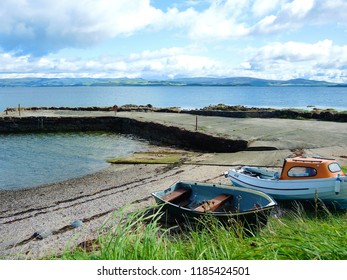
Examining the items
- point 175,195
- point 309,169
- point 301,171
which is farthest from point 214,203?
point 309,169

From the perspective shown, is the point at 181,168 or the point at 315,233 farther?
the point at 181,168

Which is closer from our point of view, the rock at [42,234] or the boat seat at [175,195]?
the rock at [42,234]

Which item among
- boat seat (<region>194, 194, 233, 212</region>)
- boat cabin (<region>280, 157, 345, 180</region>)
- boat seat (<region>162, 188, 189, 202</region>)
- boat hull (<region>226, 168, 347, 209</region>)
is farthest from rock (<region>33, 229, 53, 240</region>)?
boat cabin (<region>280, 157, 345, 180</region>)

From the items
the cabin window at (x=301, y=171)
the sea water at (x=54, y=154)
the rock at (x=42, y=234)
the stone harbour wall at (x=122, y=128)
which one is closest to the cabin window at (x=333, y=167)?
the cabin window at (x=301, y=171)

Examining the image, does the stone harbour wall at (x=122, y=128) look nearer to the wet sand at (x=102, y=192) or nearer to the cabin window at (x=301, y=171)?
the wet sand at (x=102, y=192)

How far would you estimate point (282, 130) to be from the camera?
1340 inches

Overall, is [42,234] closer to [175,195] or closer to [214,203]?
[175,195]

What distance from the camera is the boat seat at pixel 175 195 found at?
1336cm

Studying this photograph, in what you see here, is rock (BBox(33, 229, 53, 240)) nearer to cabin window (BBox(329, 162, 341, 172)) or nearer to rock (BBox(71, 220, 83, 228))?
rock (BBox(71, 220, 83, 228))

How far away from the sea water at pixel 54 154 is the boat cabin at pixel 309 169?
1298 cm

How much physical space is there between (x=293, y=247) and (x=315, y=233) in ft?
2.24

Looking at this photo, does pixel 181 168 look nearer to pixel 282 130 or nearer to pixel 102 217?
pixel 102 217
